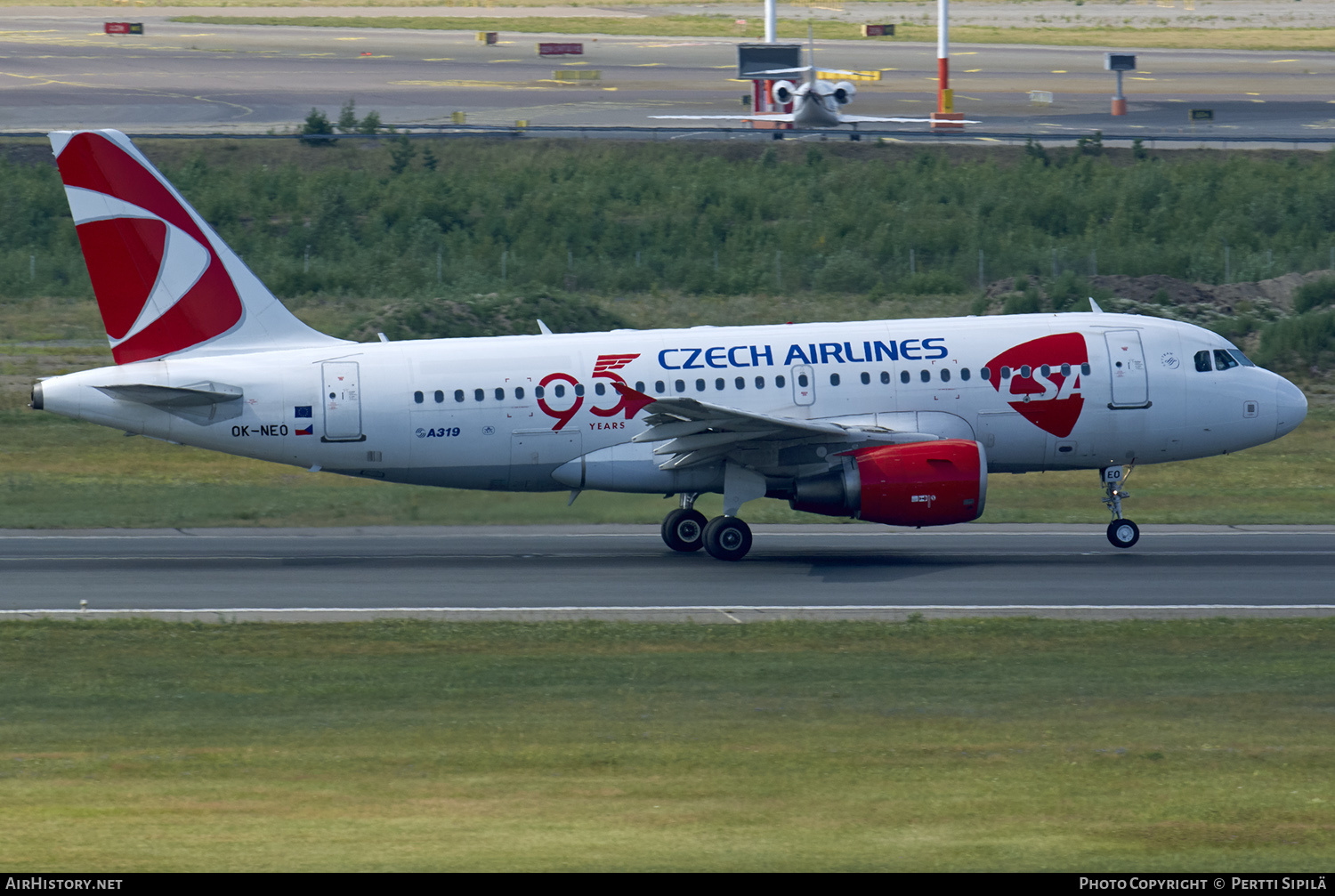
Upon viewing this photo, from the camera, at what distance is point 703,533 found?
30.9 m

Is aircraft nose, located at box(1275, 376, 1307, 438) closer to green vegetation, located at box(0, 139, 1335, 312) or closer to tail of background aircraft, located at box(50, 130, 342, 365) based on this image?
tail of background aircraft, located at box(50, 130, 342, 365)

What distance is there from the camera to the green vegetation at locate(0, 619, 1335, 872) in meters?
13.2

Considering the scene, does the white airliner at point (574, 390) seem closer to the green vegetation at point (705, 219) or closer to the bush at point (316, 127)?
the green vegetation at point (705, 219)

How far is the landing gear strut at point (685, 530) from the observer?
31.4 metres

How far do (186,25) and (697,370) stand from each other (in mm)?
106152

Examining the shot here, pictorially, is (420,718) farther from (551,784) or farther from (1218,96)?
(1218,96)

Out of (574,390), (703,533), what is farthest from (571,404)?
(703,533)

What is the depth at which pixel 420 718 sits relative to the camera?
19.0 m

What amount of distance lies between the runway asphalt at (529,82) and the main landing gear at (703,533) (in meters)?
57.5

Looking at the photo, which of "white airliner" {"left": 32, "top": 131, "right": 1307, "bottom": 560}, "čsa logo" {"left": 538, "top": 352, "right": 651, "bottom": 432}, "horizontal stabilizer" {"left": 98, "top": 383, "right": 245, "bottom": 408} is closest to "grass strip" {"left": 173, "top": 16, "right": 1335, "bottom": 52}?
"white airliner" {"left": 32, "top": 131, "right": 1307, "bottom": 560}

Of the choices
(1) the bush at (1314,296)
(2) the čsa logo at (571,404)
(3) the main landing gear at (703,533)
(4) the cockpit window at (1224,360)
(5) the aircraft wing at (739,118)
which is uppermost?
(5) the aircraft wing at (739,118)

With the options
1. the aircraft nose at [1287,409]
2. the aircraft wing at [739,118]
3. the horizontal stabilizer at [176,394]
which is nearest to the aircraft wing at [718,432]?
the aircraft nose at [1287,409]

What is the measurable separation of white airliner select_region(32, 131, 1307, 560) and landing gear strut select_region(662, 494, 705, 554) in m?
0.04
